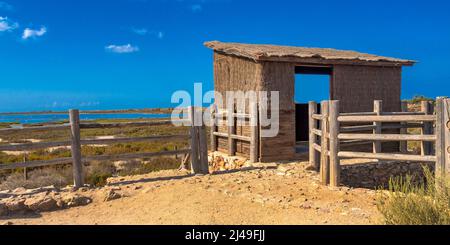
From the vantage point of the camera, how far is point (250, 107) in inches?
407

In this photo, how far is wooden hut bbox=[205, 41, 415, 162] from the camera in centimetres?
1009

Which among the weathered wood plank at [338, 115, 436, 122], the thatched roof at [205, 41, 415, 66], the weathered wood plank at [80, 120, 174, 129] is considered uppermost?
the thatched roof at [205, 41, 415, 66]

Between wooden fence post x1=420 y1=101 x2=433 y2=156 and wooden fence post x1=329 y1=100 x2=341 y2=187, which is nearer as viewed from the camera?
wooden fence post x1=329 y1=100 x2=341 y2=187

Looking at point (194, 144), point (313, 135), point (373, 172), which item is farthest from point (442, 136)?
point (194, 144)

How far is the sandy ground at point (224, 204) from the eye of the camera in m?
5.60

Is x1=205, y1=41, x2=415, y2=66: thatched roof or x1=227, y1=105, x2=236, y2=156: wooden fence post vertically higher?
x1=205, y1=41, x2=415, y2=66: thatched roof

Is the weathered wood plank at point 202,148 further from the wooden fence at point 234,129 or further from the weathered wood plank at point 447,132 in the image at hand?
the weathered wood plank at point 447,132

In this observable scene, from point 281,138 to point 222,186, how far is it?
3.45 meters

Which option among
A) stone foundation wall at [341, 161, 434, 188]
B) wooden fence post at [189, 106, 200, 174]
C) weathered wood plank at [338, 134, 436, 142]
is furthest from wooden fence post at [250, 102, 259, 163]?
weathered wood plank at [338, 134, 436, 142]

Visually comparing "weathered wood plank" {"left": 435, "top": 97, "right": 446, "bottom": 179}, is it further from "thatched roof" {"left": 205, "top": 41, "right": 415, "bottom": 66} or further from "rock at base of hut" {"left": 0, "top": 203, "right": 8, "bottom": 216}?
"rock at base of hut" {"left": 0, "top": 203, "right": 8, "bottom": 216}

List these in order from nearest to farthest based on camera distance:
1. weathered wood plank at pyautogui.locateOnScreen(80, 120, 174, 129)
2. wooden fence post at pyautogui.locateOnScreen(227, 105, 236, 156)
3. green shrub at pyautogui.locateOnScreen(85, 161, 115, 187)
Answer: weathered wood plank at pyautogui.locateOnScreen(80, 120, 174, 129) < green shrub at pyautogui.locateOnScreen(85, 161, 115, 187) < wooden fence post at pyautogui.locateOnScreen(227, 105, 236, 156)

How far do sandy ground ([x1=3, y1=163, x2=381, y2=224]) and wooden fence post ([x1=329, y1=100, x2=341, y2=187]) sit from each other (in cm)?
28
